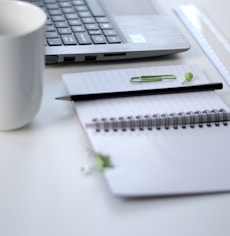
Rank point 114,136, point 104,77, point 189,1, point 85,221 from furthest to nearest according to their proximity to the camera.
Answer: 1. point 189,1
2. point 104,77
3. point 114,136
4. point 85,221

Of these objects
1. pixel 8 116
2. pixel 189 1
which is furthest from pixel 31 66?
pixel 189 1

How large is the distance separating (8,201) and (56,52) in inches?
11.4

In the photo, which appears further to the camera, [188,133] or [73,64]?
[73,64]

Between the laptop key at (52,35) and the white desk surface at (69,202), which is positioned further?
the laptop key at (52,35)

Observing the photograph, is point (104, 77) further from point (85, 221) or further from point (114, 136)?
point (85, 221)

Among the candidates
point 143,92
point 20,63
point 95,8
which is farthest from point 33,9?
point 95,8

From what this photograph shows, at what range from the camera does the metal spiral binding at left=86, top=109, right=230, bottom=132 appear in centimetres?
73

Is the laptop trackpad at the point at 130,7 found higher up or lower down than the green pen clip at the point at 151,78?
lower down

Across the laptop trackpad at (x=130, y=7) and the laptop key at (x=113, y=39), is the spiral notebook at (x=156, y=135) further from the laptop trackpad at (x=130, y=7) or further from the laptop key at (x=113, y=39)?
the laptop trackpad at (x=130, y=7)

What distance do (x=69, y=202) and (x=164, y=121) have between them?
172 mm

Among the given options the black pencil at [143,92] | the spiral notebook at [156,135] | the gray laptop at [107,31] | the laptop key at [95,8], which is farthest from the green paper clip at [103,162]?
the laptop key at [95,8]

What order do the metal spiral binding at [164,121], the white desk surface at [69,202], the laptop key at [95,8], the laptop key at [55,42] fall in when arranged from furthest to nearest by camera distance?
1. the laptop key at [95,8]
2. the laptop key at [55,42]
3. the metal spiral binding at [164,121]
4. the white desk surface at [69,202]

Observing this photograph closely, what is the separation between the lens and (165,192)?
64 centimetres

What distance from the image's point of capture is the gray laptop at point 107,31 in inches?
34.4
